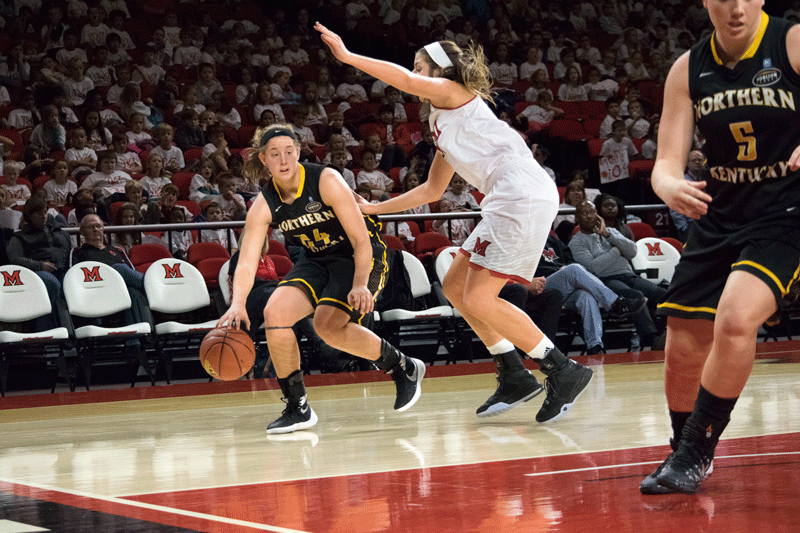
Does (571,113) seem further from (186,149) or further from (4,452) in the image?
(4,452)

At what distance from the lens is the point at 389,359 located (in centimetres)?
497

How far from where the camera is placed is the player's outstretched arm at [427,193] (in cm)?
476

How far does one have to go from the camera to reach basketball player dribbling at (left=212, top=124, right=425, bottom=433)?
184 inches

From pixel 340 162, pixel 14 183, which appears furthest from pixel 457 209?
pixel 14 183

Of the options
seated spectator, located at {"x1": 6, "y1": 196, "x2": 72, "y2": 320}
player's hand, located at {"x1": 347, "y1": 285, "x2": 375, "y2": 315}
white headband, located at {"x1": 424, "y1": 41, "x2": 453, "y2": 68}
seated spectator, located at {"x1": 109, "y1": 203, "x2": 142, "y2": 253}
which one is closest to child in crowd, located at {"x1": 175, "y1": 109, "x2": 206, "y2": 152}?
seated spectator, located at {"x1": 109, "y1": 203, "x2": 142, "y2": 253}

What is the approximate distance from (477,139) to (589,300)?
4.25 metres

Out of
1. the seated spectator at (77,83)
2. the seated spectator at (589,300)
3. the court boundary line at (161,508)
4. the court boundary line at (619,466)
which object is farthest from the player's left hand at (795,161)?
the seated spectator at (77,83)

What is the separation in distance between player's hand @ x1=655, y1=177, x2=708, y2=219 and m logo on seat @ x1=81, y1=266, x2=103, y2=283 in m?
6.03

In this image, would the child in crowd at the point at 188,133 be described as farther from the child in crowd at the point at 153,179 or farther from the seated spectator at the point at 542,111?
the seated spectator at the point at 542,111

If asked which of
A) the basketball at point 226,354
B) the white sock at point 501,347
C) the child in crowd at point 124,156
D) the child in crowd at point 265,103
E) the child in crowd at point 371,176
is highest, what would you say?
the child in crowd at point 265,103

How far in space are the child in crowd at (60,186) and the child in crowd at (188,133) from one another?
1.53m

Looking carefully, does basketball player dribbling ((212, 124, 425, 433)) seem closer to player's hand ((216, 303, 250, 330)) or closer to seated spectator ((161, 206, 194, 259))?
player's hand ((216, 303, 250, 330))

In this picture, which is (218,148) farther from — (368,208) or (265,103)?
(368,208)

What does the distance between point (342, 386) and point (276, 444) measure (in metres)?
2.63
